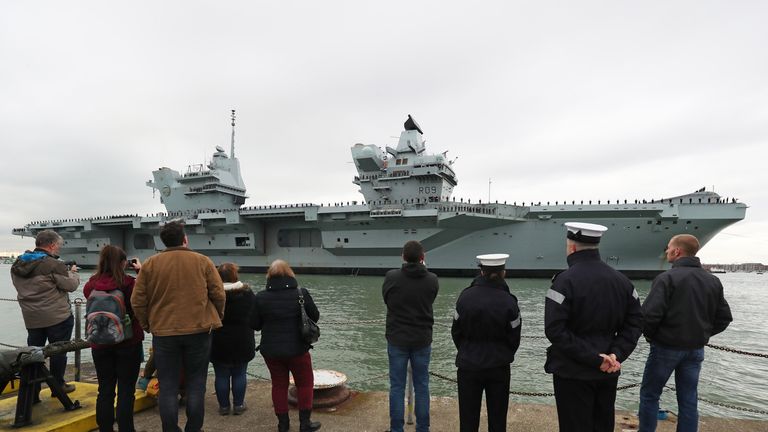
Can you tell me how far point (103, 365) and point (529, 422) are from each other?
3.25m

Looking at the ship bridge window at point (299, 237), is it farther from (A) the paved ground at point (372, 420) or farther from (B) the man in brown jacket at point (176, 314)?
(B) the man in brown jacket at point (176, 314)

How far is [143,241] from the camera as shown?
3481 cm

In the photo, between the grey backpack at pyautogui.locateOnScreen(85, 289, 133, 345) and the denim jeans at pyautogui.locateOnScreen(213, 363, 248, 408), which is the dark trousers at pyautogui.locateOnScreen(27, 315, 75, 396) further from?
the denim jeans at pyautogui.locateOnScreen(213, 363, 248, 408)

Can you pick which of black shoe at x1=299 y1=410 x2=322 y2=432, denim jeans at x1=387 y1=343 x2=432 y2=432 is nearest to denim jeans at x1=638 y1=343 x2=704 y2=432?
denim jeans at x1=387 y1=343 x2=432 y2=432

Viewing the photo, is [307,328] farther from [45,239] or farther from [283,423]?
[45,239]

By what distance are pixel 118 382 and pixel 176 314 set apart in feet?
2.53

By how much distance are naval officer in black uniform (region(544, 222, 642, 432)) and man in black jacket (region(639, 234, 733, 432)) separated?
798mm

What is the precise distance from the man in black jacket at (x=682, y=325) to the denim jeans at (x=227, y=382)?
3.14 meters

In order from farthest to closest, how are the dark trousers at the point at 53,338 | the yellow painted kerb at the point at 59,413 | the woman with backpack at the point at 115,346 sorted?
the dark trousers at the point at 53,338, the yellow painted kerb at the point at 59,413, the woman with backpack at the point at 115,346

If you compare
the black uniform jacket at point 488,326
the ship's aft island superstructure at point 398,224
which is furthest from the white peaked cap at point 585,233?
the ship's aft island superstructure at point 398,224

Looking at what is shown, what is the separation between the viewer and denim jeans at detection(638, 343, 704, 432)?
273cm

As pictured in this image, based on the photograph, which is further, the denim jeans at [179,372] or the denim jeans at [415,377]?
the denim jeans at [415,377]

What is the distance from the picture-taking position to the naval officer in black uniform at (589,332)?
6.79ft

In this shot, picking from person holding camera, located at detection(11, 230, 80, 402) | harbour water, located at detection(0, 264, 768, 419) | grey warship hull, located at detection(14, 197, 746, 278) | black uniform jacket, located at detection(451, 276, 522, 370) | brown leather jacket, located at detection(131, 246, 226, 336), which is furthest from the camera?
grey warship hull, located at detection(14, 197, 746, 278)
